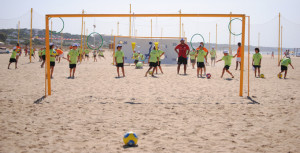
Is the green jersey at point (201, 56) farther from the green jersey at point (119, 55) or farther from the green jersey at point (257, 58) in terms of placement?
the green jersey at point (119, 55)

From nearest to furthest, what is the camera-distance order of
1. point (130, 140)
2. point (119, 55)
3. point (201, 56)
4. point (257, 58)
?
point (130, 140), point (119, 55), point (257, 58), point (201, 56)

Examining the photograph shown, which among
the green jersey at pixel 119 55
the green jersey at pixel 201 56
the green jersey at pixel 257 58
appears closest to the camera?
the green jersey at pixel 119 55

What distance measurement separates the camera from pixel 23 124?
4.57 m

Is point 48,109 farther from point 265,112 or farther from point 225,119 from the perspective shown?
point 265,112

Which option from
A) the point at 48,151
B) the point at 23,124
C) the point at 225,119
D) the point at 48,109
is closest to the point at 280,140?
the point at 225,119

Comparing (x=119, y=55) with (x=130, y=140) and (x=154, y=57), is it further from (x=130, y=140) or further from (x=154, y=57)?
(x=130, y=140)

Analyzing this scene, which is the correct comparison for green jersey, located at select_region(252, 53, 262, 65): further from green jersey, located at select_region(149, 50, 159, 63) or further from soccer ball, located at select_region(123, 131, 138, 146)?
soccer ball, located at select_region(123, 131, 138, 146)

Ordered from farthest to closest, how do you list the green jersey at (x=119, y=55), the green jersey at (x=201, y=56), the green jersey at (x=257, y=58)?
the green jersey at (x=201, y=56), the green jersey at (x=257, y=58), the green jersey at (x=119, y=55)

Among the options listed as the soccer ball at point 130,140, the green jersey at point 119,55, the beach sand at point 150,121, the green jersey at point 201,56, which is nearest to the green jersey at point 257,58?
the green jersey at point 201,56

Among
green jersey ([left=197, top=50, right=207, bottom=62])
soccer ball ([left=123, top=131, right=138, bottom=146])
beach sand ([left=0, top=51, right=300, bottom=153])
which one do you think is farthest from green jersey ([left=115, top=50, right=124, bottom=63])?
soccer ball ([left=123, top=131, right=138, bottom=146])

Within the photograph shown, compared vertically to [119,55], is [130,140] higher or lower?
lower

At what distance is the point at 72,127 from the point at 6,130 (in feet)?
3.20

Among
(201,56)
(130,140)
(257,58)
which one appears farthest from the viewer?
(201,56)

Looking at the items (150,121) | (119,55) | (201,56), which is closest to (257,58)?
(201,56)
